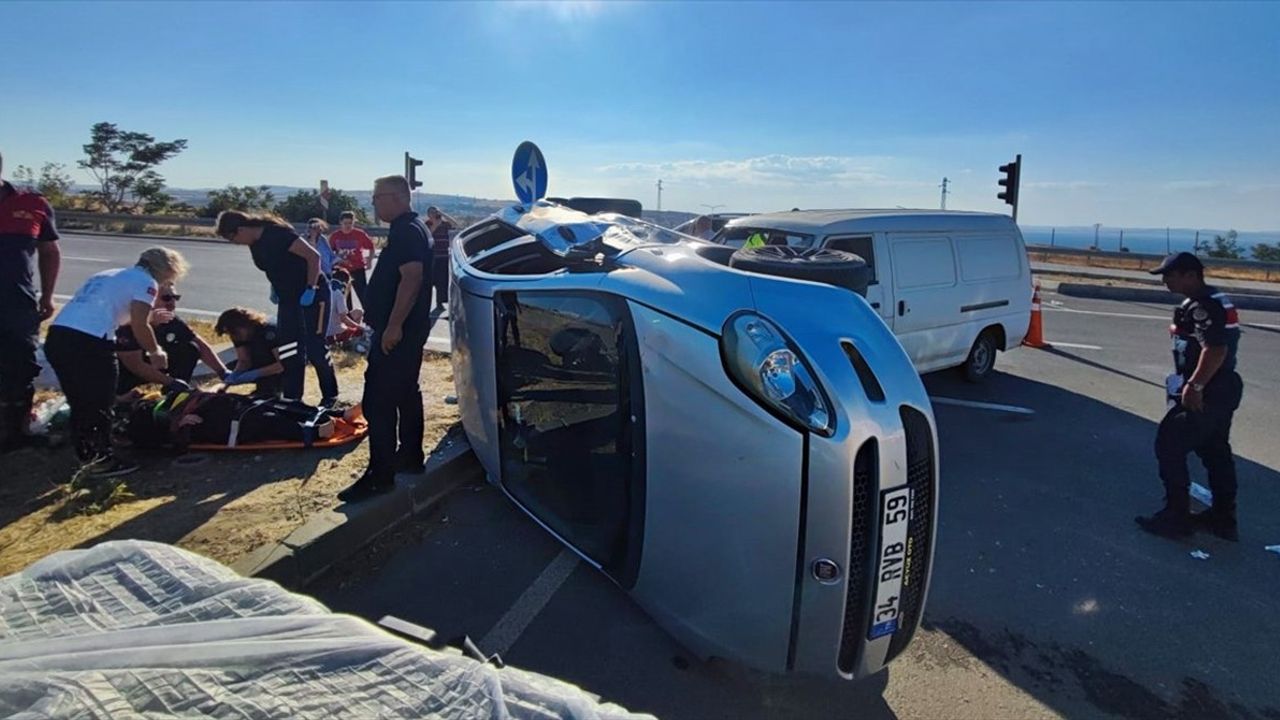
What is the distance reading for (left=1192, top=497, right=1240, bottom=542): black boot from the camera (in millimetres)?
3998

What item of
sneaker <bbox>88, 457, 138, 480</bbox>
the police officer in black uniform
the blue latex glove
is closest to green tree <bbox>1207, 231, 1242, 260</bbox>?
the blue latex glove

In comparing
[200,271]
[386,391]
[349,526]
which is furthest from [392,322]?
[200,271]

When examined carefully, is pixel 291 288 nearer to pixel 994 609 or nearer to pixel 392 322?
pixel 392 322

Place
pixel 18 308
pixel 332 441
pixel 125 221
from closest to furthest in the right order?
pixel 18 308 → pixel 332 441 → pixel 125 221

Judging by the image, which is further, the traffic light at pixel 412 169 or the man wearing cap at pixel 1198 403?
the traffic light at pixel 412 169

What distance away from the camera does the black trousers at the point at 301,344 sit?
18.0 ft

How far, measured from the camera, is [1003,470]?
5090mm

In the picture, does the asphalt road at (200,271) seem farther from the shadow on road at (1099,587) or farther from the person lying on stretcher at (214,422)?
the shadow on road at (1099,587)

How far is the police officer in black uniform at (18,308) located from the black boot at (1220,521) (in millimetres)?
7440

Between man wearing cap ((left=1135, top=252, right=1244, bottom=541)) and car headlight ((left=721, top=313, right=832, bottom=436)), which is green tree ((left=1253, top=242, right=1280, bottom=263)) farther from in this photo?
car headlight ((left=721, top=313, right=832, bottom=436))

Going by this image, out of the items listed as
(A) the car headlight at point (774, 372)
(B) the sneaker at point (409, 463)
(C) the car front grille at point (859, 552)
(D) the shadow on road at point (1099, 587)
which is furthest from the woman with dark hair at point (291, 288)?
(D) the shadow on road at point (1099, 587)

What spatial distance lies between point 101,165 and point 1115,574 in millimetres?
44238

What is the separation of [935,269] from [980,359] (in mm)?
1541

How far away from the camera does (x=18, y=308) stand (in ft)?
14.3
